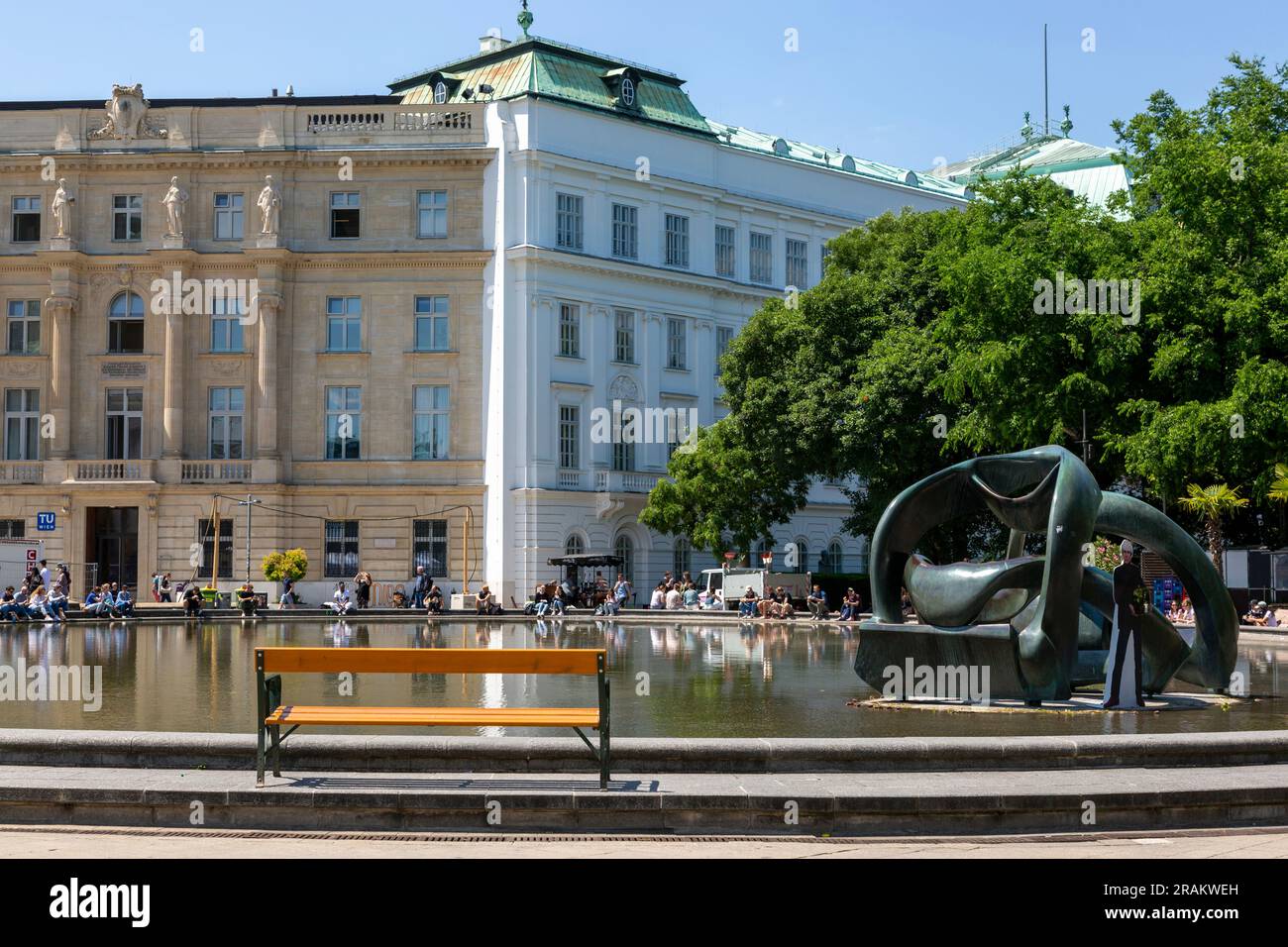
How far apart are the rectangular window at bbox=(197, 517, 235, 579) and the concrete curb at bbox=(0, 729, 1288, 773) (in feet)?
158

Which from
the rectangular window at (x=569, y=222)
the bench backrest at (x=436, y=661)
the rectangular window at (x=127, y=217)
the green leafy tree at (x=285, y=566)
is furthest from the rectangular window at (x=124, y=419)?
the bench backrest at (x=436, y=661)

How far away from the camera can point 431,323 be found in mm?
60156

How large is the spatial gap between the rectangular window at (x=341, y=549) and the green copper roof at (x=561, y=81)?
17.6m

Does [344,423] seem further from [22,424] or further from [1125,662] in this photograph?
[1125,662]

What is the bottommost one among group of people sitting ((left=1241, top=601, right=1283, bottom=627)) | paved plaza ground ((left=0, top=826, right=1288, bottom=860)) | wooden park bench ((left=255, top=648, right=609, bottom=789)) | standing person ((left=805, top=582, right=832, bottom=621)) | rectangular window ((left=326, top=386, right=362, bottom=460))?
standing person ((left=805, top=582, right=832, bottom=621))

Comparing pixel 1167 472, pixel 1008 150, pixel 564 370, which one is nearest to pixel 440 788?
pixel 1167 472

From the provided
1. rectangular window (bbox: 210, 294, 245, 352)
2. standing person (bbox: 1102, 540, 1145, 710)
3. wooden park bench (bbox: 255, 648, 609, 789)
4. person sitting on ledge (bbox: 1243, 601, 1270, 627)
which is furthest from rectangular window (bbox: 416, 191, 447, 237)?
wooden park bench (bbox: 255, 648, 609, 789)

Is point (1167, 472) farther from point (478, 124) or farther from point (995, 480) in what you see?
point (478, 124)

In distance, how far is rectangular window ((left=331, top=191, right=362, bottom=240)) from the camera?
60219mm

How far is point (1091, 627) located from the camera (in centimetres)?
1705

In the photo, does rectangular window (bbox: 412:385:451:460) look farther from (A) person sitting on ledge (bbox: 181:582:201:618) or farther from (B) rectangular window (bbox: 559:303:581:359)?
(A) person sitting on ledge (bbox: 181:582:201:618)

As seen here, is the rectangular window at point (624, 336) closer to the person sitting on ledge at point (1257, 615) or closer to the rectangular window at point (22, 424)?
the rectangular window at point (22, 424)

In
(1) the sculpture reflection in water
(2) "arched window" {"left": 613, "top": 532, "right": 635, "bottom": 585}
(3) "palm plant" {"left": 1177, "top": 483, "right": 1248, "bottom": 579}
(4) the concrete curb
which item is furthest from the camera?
(2) "arched window" {"left": 613, "top": 532, "right": 635, "bottom": 585}
